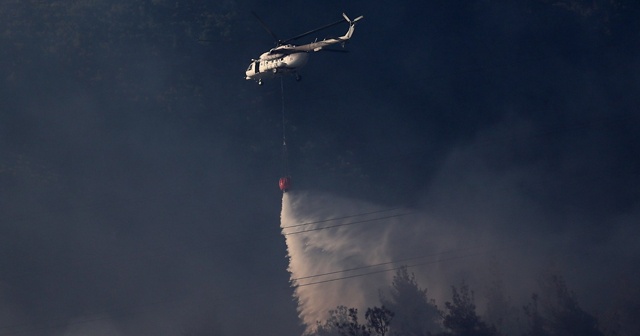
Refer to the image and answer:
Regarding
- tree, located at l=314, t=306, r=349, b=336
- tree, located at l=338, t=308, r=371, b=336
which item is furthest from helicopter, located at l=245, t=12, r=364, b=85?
tree, located at l=314, t=306, r=349, b=336

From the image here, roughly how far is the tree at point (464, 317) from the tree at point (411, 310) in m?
2.41

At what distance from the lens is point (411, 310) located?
98562 millimetres

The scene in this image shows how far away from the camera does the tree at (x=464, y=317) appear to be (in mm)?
89500

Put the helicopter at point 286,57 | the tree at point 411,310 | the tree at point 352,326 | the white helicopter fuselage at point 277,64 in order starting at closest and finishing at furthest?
1. the helicopter at point 286,57
2. the white helicopter fuselage at point 277,64
3. the tree at point 352,326
4. the tree at point 411,310

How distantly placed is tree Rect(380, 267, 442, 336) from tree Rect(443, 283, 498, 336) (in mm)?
2411

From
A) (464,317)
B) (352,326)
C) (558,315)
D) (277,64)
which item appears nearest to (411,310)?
(464,317)

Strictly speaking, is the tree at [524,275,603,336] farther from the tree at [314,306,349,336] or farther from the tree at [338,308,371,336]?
the tree at [314,306,349,336]

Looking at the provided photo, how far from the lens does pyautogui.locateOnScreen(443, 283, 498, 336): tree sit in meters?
89.5

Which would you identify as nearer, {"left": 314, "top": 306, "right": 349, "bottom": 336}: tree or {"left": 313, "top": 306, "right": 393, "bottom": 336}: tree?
{"left": 313, "top": 306, "right": 393, "bottom": 336}: tree

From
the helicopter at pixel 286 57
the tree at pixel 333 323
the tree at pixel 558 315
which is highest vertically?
the helicopter at pixel 286 57

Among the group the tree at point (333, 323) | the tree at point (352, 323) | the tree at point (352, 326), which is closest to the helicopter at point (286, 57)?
the tree at point (352, 323)

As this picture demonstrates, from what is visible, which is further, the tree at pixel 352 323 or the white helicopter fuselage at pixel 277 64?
the tree at pixel 352 323

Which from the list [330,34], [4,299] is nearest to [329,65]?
[330,34]

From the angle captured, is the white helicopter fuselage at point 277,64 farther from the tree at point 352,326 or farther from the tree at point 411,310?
the tree at point 411,310
